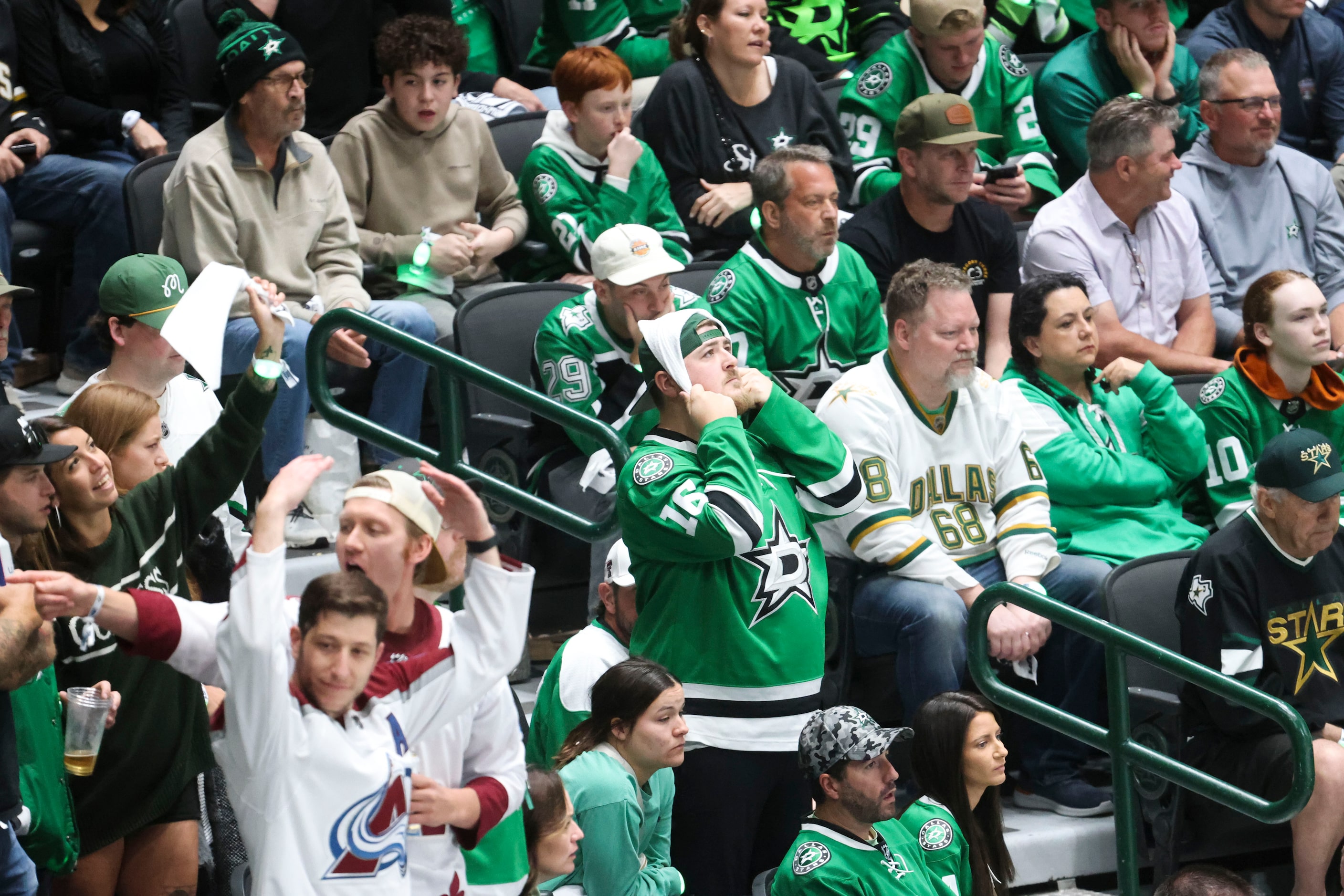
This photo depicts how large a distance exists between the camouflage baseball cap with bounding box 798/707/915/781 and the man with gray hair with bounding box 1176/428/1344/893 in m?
1.09

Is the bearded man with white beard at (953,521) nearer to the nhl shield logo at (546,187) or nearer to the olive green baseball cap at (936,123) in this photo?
the olive green baseball cap at (936,123)

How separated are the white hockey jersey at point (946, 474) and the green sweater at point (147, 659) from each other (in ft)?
6.20

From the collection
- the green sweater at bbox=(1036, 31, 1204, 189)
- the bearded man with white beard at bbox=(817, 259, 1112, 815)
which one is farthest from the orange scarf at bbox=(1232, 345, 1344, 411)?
the green sweater at bbox=(1036, 31, 1204, 189)

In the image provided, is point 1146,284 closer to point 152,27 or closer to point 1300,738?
point 1300,738

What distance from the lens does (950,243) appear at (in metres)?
5.91

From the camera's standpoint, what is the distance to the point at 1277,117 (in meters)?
6.75

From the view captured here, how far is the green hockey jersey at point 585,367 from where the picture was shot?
5012 mm

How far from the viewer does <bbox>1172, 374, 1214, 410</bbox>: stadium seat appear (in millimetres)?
5918

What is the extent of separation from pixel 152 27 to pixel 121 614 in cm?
383

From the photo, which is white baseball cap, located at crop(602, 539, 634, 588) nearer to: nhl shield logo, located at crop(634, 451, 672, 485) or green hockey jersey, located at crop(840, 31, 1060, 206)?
nhl shield logo, located at crop(634, 451, 672, 485)

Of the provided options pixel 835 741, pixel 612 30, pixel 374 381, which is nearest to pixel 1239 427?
pixel 835 741

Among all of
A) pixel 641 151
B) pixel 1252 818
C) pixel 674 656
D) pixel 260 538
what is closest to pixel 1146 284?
pixel 641 151

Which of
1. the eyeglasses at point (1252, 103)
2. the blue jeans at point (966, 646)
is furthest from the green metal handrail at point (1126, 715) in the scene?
the eyeglasses at point (1252, 103)

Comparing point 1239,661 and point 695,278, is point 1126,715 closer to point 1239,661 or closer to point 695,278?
point 1239,661
